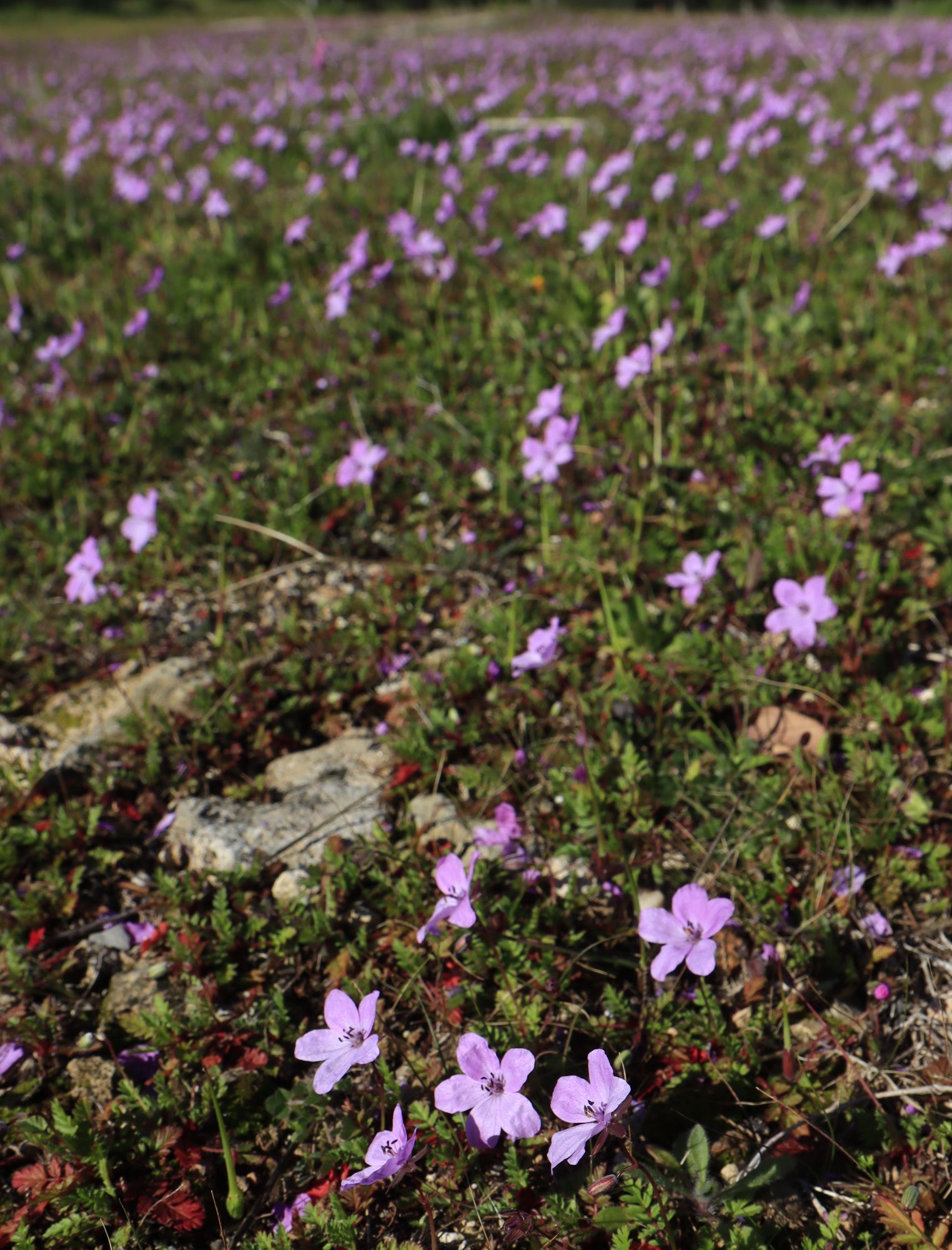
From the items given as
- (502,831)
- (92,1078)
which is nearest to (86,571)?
(92,1078)

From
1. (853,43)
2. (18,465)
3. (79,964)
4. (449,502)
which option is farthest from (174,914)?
(853,43)

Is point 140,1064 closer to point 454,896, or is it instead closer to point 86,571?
point 454,896

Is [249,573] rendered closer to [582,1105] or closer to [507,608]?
[507,608]

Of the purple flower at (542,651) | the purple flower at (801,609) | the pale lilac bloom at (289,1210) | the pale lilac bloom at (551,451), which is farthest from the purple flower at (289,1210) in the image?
the pale lilac bloom at (551,451)

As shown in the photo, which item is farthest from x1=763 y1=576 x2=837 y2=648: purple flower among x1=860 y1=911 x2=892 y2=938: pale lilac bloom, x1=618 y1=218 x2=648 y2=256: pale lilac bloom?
x1=618 y1=218 x2=648 y2=256: pale lilac bloom

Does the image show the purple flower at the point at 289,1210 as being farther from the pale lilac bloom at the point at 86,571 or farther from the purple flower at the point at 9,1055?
the pale lilac bloom at the point at 86,571
